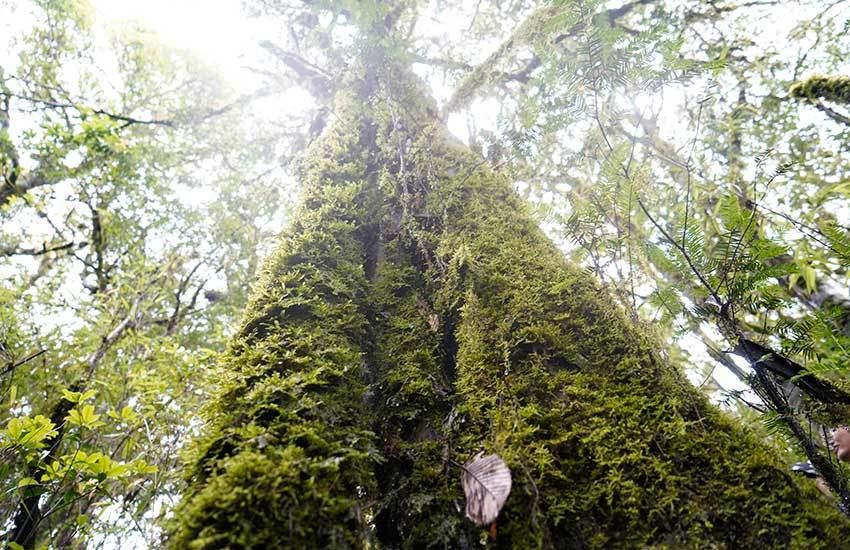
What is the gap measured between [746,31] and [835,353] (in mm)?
6230

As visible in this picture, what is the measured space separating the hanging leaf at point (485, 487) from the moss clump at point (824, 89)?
19.6ft

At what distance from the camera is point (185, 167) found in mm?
8398

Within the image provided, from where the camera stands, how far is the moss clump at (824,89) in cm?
445

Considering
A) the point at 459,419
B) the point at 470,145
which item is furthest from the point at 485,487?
the point at 470,145

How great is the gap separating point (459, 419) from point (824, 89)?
19.5 feet

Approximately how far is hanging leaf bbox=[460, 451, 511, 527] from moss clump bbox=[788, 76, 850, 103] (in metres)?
5.96

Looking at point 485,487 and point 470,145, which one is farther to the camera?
point 470,145

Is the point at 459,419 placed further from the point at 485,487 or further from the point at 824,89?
the point at 824,89

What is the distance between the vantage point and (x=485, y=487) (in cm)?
140

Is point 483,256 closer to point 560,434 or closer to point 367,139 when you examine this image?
point 560,434

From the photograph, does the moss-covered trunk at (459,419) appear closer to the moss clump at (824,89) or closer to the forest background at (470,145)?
the forest background at (470,145)

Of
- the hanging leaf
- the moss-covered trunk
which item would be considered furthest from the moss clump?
the hanging leaf

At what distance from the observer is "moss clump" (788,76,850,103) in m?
4.45

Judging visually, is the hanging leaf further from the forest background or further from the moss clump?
the moss clump
